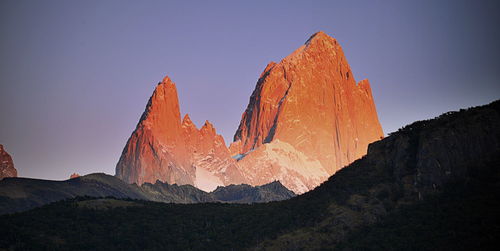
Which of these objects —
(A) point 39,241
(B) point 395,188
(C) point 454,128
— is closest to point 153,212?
(A) point 39,241

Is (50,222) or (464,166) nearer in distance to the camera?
(464,166)

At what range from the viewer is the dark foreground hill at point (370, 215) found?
446ft

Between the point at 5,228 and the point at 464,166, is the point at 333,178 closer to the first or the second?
the point at 464,166

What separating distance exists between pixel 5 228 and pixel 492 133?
102663 mm

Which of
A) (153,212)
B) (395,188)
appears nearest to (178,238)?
(153,212)

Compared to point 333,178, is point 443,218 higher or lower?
lower

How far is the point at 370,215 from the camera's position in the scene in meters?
152

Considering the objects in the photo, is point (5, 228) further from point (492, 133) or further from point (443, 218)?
point (492, 133)

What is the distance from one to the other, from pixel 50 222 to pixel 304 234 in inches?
2473

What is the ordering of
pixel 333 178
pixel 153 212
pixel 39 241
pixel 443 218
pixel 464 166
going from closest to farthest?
1. pixel 443 218
2. pixel 464 166
3. pixel 39 241
4. pixel 333 178
5. pixel 153 212

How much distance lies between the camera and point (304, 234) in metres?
154

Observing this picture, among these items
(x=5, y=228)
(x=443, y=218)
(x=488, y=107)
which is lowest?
(x=443, y=218)

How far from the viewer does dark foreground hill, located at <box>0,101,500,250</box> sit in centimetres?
13600

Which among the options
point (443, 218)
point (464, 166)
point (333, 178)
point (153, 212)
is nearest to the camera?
point (443, 218)
